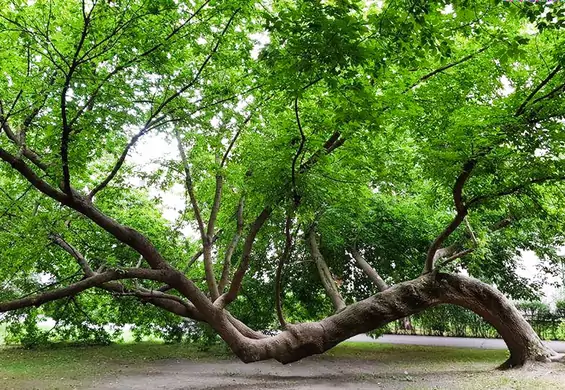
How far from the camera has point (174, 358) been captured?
1195 cm

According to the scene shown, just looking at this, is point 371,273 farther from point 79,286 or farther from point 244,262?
point 79,286

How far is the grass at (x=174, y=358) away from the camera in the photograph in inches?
324

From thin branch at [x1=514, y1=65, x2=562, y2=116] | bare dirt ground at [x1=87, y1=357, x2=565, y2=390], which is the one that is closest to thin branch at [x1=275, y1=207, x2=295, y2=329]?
A: bare dirt ground at [x1=87, y1=357, x2=565, y2=390]

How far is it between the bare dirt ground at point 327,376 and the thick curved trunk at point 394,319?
23.2 inches

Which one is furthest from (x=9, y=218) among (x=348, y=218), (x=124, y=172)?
(x=348, y=218)

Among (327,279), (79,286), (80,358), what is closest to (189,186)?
(79,286)

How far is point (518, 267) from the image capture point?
1434 cm

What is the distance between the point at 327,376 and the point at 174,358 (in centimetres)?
512

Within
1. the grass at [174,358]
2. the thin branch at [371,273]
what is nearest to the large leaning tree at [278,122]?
the thin branch at [371,273]

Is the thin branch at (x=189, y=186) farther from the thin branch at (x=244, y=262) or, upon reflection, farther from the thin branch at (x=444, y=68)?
the thin branch at (x=444, y=68)

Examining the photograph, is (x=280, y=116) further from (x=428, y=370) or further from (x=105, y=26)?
(x=428, y=370)

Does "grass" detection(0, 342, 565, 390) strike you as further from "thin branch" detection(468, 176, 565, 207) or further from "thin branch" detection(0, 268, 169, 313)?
"thin branch" detection(468, 176, 565, 207)

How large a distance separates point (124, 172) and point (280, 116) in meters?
4.25

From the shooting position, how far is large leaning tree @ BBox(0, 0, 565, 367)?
4.34 metres
